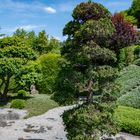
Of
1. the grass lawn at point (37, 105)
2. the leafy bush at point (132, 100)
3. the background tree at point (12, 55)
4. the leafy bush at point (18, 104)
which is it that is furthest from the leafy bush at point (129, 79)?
the background tree at point (12, 55)

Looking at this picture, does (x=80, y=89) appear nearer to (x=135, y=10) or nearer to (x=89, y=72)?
(x=89, y=72)

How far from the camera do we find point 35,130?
17578 mm

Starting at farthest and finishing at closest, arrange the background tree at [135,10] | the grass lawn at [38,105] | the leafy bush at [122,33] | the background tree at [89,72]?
the background tree at [135,10]
the leafy bush at [122,33]
the grass lawn at [38,105]
the background tree at [89,72]

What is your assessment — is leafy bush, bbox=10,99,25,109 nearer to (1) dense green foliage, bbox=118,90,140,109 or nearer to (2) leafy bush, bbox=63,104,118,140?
(1) dense green foliage, bbox=118,90,140,109

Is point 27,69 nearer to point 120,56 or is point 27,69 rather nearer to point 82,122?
point 120,56

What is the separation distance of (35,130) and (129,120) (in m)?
3.74

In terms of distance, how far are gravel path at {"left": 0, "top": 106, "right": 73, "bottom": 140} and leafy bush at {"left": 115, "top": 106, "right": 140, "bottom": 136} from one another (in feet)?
7.84

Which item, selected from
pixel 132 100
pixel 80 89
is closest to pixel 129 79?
pixel 132 100

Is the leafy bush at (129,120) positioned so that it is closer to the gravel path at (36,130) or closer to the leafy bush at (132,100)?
the gravel path at (36,130)

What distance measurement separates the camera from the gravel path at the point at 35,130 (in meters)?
16.5

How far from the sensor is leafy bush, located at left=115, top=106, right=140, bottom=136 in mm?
17311

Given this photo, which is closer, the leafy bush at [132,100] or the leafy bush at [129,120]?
the leafy bush at [129,120]

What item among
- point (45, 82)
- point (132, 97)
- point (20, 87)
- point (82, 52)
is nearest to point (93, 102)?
point (82, 52)

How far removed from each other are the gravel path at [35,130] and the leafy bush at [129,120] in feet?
7.84
